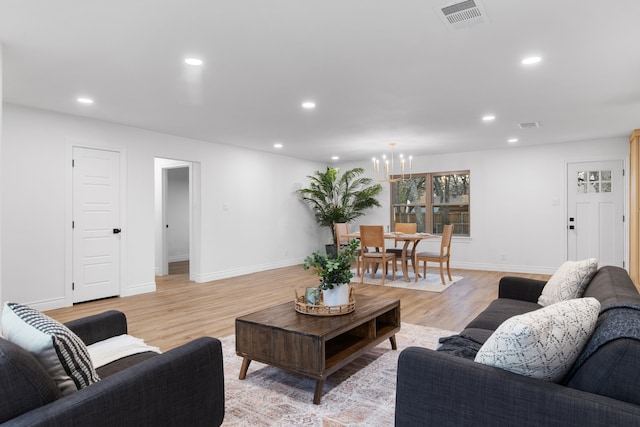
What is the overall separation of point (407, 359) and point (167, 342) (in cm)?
255

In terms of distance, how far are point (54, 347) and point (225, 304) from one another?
3545 mm

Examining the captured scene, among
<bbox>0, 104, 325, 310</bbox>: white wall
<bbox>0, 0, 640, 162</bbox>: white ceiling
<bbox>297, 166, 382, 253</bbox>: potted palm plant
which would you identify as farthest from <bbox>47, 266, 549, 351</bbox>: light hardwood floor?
<bbox>297, 166, 382, 253</bbox>: potted palm plant

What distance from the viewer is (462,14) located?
92.1 inches

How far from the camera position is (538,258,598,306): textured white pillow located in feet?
7.87

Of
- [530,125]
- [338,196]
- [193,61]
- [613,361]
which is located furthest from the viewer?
[338,196]

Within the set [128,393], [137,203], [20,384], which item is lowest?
[128,393]

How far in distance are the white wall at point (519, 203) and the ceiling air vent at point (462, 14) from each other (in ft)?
17.7

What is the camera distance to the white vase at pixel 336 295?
Result: 2.61 metres

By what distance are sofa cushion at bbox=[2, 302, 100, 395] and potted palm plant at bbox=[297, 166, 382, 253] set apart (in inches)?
275

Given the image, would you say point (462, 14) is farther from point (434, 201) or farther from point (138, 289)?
point (434, 201)

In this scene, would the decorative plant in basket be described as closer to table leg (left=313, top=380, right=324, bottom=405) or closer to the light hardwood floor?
the light hardwood floor

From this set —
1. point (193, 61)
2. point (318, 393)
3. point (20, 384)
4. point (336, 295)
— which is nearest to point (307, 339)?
point (318, 393)

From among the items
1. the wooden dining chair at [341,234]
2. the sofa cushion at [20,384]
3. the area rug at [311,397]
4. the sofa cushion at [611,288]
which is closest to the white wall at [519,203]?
the wooden dining chair at [341,234]

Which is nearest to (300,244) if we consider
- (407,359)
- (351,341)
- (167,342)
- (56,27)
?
(167,342)
